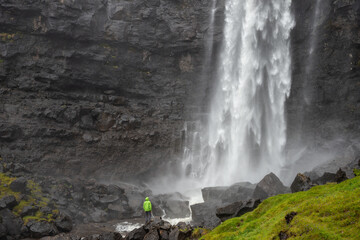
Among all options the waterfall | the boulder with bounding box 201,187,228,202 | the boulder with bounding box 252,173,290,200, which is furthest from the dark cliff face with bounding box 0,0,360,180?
the boulder with bounding box 252,173,290,200

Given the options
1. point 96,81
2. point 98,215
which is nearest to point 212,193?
point 98,215

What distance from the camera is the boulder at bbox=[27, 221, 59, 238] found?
2673cm

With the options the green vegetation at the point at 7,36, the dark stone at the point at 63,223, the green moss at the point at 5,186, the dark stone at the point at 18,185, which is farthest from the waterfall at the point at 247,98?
the green vegetation at the point at 7,36

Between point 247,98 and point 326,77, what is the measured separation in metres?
12.3

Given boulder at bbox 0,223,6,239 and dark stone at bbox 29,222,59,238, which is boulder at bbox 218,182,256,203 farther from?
boulder at bbox 0,223,6,239

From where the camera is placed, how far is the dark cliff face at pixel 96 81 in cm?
4556

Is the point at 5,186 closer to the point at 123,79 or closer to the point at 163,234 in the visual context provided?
the point at 163,234

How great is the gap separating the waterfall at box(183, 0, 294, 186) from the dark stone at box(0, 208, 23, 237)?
26.9 m

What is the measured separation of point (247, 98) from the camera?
5275cm

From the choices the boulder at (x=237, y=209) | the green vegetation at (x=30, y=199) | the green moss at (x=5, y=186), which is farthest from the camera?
the green moss at (x=5, y=186)

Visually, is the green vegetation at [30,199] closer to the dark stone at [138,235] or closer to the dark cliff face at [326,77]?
the dark stone at [138,235]

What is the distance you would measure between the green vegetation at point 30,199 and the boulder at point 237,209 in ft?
55.2

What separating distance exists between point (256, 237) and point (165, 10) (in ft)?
151

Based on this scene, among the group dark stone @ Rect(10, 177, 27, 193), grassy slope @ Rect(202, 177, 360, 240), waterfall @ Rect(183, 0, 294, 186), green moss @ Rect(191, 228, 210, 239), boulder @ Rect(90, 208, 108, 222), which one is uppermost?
waterfall @ Rect(183, 0, 294, 186)
